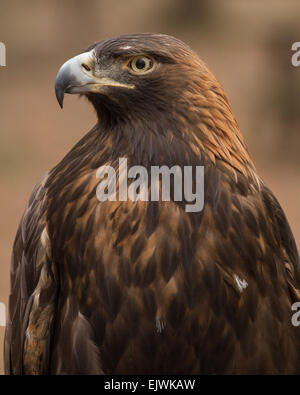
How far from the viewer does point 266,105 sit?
9.76 metres

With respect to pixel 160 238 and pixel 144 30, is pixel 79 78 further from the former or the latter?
pixel 144 30

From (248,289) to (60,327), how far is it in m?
0.66

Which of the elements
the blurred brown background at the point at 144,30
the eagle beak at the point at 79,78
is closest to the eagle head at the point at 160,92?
the eagle beak at the point at 79,78

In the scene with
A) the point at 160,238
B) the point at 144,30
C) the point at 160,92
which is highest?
the point at 144,30

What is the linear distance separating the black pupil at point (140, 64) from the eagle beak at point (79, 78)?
7cm

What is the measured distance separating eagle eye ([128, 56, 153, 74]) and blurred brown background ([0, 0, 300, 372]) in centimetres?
540

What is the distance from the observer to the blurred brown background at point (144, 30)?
9.15 meters

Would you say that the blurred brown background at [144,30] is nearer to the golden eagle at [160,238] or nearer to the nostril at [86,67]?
the golden eagle at [160,238]

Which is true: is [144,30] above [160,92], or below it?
above

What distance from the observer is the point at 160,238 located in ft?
9.07

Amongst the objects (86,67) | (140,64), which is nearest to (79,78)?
(86,67)

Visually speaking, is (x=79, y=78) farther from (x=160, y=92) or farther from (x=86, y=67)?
(x=160, y=92)

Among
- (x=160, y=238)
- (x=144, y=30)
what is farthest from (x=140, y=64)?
(x=144, y=30)

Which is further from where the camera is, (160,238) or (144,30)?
(144,30)
